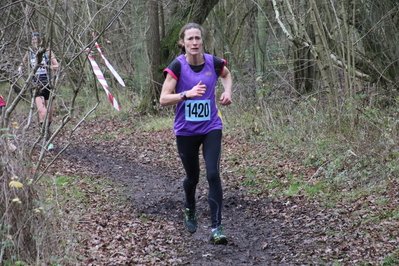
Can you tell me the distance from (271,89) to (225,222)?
6960 mm

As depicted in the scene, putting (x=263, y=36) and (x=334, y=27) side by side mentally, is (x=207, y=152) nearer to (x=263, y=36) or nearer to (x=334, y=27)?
(x=334, y=27)

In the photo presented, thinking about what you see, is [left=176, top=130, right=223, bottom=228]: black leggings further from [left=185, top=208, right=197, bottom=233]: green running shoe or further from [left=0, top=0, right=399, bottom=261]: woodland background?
[left=0, top=0, right=399, bottom=261]: woodland background

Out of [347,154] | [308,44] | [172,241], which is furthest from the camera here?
[308,44]

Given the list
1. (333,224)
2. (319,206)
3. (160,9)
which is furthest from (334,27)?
(160,9)

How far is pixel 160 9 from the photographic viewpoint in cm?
1645

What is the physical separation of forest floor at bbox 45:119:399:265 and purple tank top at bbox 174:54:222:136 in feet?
4.07

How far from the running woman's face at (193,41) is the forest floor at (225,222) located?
6.59 feet

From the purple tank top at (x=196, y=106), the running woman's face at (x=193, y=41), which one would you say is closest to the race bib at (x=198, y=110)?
the purple tank top at (x=196, y=106)

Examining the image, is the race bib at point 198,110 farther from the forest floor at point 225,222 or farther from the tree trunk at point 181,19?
the tree trunk at point 181,19

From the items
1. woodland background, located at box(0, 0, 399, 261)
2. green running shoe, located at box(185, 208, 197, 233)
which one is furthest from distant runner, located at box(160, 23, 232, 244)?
woodland background, located at box(0, 0, 399, 261)

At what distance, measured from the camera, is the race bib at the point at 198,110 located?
4953 millimetres

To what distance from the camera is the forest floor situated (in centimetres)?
476

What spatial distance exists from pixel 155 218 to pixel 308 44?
6.34m

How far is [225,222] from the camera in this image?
6.26 metres
